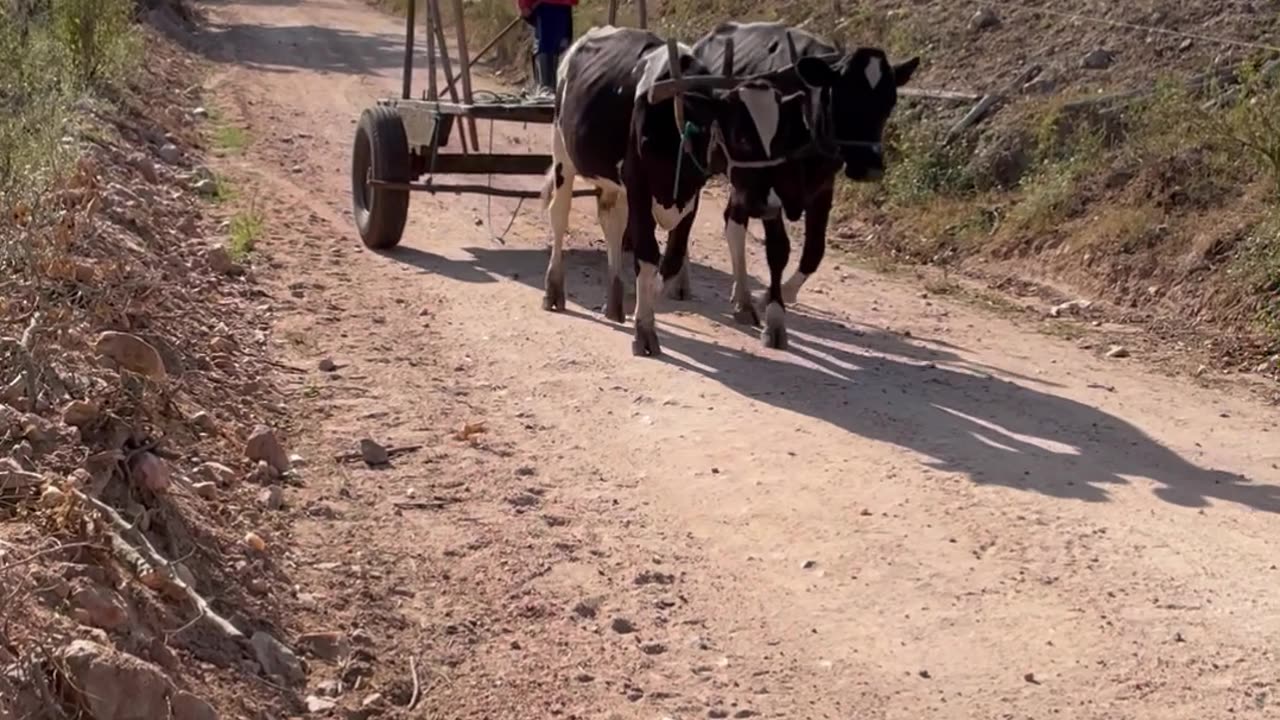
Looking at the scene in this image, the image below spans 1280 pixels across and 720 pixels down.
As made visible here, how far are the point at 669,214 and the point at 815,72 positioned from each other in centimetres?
134

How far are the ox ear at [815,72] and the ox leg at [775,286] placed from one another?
2.90 feet

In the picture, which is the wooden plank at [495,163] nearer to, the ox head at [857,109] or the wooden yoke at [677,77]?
the wooden yoke at [677,77]

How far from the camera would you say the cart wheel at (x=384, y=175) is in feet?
39.7

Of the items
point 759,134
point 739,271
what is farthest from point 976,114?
point 759,134

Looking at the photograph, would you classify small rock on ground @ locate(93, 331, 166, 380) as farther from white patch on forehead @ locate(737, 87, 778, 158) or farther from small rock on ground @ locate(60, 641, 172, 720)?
white patch on forehead @ locate(737, 87, 778, 158)

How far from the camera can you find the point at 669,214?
386 inches

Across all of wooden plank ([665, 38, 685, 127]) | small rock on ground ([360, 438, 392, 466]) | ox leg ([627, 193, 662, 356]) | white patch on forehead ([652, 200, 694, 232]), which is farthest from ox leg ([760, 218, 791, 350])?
small rock on ground ([360, 438, 392, 466])

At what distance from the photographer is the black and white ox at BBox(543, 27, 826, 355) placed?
9031 mm

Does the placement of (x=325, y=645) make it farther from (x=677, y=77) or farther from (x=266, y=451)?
(x=677, y=77)

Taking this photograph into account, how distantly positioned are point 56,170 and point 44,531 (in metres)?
4.18

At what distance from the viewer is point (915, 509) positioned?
696 centimetres

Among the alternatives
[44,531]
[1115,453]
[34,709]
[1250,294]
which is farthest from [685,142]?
[34,709]

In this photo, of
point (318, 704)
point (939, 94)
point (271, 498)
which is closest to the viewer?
point (318, 704)

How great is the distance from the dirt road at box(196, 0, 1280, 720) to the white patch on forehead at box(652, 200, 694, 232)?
2.22ft
